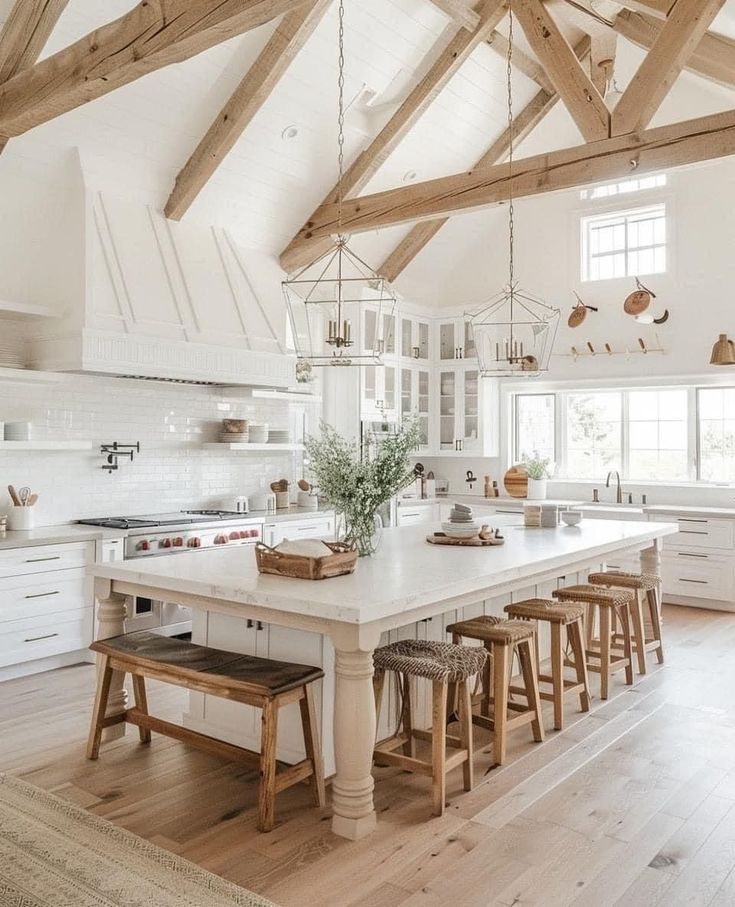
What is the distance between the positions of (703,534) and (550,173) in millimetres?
3539

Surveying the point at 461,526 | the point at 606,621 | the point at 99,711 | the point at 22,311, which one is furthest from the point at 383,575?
the point at 22,311

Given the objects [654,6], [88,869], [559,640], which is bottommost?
[88,869]

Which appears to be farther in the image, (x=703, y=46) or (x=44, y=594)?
(x=703, y=46)

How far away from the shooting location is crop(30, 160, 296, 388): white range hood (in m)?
5.64

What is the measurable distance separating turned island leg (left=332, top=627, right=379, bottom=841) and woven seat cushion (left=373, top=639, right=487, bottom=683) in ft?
1.11

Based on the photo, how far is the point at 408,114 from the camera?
→ 22.6 feet

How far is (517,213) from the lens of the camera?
353 inches

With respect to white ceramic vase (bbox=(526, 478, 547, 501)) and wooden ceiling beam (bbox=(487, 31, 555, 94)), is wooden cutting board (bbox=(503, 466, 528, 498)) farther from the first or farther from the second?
wooden ceiling beam (bbox=(487, 31, 555, 94))

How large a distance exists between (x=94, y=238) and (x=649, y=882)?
512 centimetres

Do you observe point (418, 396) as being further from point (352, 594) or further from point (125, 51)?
point (352, 594)

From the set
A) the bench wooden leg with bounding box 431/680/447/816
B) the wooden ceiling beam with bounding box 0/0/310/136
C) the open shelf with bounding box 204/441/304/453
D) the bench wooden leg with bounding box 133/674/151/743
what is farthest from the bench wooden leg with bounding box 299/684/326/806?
the open shelf with bounding box 204/441/304/453

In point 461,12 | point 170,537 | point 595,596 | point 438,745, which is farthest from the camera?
point 461,12

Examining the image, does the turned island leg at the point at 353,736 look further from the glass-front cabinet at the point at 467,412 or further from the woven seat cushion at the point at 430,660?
the glass-front cabinet at the point at 467,412

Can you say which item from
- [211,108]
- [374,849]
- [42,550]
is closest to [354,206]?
[211,108]
